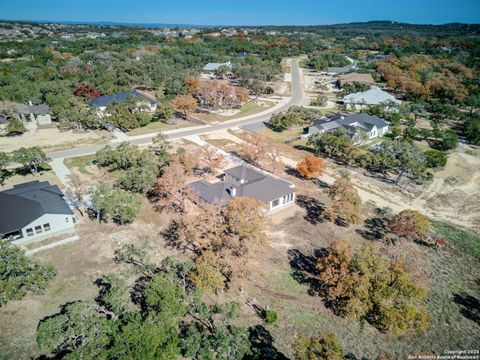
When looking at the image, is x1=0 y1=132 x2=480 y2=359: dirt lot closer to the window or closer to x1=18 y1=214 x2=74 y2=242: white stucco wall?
the window

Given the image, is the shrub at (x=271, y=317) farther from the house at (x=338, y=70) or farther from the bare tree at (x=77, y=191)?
the house at (x=338, y=70)

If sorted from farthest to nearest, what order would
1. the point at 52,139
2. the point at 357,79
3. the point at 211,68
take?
the point at 211,68
the point at 357,79
the point at 52,139

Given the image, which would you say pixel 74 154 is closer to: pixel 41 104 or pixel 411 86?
pixel 41 104

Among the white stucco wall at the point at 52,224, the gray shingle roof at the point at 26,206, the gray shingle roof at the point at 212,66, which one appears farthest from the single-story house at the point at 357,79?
the white stucco wall at the point at 52,224

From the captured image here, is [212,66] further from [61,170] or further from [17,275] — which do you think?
[17,275]

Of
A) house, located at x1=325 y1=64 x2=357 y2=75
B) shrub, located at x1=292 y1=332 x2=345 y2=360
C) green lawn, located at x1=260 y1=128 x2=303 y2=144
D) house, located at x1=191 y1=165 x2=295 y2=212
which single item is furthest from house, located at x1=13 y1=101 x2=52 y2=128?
house, located at x1=325 y1=64 x2=357 y2=75

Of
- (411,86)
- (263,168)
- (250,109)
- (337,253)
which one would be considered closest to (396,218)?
(337,253)

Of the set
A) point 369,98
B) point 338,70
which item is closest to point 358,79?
point 369,98
